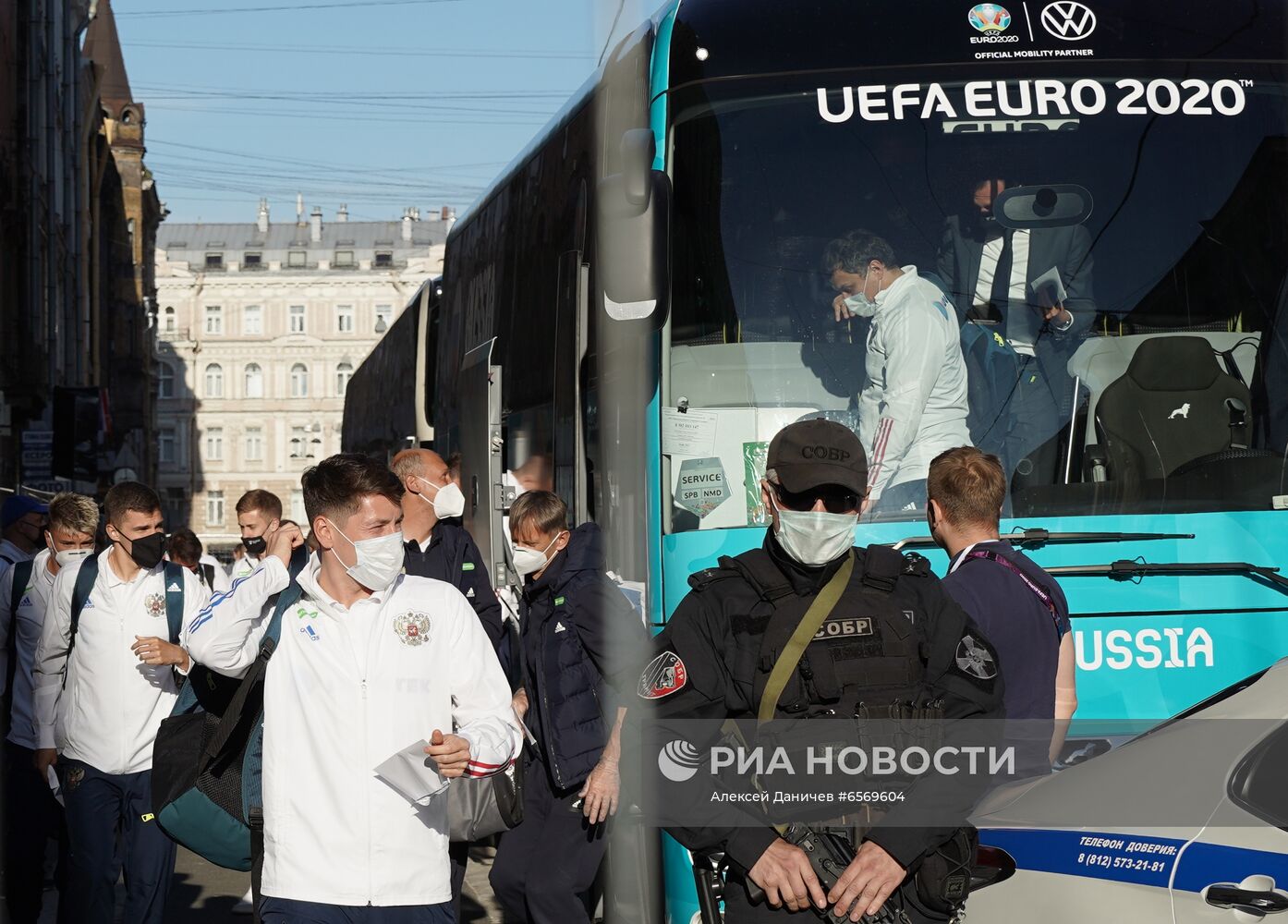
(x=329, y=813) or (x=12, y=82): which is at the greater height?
(x=12, y=82)

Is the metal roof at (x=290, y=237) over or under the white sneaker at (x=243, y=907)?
over

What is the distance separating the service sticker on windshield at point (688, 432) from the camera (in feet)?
22.6

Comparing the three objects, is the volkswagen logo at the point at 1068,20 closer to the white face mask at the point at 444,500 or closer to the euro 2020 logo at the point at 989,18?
the euro 2020 logo at the point at 989,18

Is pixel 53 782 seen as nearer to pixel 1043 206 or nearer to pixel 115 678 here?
pixel 115 678

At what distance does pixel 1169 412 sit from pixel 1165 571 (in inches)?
24.5

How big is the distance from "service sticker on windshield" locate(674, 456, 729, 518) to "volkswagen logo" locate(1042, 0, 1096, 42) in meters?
2.18

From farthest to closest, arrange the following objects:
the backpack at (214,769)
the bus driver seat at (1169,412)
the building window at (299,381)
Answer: the building window at (299,381), the bus driver seat at (1169,412), the backpack at (214,769)

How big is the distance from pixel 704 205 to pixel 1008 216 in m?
1.17

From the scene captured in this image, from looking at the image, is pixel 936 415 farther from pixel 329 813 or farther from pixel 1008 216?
pixel 329 813

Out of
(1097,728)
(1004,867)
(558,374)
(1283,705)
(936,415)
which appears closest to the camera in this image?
(1283,705)

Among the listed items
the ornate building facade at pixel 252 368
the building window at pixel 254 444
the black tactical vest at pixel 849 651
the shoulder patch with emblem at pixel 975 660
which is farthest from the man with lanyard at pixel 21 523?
the building window at pixel 254 444

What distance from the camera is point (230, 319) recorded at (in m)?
96.9

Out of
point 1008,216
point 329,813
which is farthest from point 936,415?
point 329,813

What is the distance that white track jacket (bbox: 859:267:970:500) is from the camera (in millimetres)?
6793
